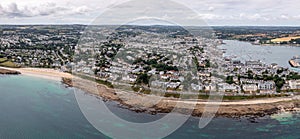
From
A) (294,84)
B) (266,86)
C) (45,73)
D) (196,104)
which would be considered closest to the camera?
(196,104)

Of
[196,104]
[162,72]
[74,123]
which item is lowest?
[74,123]

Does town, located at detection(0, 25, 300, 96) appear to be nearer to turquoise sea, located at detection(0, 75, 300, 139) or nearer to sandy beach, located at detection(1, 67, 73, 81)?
sandy beach, located at detection(1, 67, 73, 81)

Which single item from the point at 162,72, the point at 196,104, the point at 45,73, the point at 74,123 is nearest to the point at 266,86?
the point at 196,104

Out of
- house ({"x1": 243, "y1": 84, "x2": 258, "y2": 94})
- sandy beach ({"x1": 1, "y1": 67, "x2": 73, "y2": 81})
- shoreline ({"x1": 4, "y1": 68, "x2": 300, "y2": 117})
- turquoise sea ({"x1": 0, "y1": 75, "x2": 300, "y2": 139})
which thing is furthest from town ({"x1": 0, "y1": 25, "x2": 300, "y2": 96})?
turquoise sea ({"x1": 0, "y1": 75, "x2": 300, "y2": 139})

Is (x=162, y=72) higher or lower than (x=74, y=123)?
higher

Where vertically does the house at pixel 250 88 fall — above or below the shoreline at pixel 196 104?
above

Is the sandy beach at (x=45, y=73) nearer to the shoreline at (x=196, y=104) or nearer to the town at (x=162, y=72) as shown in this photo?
the town at (x=162, y=72)

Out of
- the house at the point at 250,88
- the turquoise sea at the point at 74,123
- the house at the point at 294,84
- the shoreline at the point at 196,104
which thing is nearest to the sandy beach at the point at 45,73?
the shoreline at the point at 196,104

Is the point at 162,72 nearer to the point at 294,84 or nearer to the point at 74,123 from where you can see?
the point at 294,84
